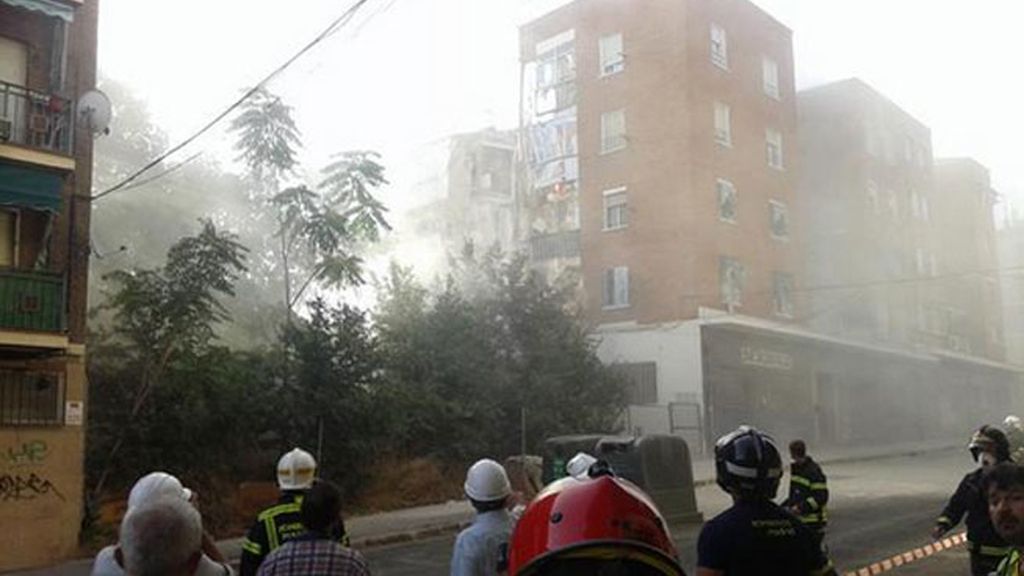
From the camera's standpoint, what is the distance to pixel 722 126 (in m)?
29.3

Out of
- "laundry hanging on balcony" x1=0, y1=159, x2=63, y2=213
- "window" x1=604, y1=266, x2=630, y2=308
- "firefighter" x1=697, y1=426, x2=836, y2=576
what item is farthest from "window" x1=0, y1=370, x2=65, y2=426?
"window" x1=604, y1=266, x2=630, y2=308

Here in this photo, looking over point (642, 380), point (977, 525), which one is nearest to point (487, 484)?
point (977, 525)

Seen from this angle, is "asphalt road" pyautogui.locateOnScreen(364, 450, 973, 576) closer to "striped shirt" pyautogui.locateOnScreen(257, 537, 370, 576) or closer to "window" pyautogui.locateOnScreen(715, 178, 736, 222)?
"striped shirt" pyautogui.locateOnScreen(257, 537, 370, 576)

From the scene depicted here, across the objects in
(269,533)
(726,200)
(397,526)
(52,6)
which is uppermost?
(52,6)

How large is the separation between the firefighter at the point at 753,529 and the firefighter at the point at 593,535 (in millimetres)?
893

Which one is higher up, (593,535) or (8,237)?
(8,237)

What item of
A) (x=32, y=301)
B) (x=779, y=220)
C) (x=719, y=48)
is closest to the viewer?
(x=32, y=301)

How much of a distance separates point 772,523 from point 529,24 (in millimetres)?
31969

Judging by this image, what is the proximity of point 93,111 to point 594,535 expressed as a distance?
14.8 metres

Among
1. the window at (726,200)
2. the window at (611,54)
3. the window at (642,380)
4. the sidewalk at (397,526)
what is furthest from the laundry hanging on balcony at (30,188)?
the window at (726,200)

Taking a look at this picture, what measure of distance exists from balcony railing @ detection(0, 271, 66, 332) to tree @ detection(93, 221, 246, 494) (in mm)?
1034

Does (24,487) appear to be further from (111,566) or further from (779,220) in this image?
(779,220)

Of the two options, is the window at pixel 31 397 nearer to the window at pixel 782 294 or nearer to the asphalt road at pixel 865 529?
the asphalt road at pixel 865 529

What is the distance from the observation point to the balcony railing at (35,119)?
46.5 ft
